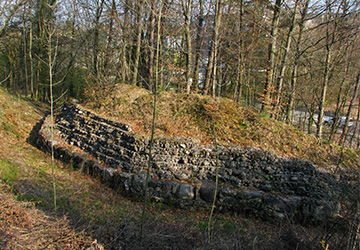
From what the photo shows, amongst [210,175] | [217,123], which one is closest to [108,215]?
[210,175]

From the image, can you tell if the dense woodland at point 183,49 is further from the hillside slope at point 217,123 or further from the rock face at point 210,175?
the rock face at point 210,175

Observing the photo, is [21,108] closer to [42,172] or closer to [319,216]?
[42,172]

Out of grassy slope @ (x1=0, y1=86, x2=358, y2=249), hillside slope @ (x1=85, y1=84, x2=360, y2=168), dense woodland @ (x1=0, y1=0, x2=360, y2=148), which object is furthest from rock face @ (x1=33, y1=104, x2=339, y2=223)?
dense woodland @ (x1=0, y1=0, x2=360, y2=148)

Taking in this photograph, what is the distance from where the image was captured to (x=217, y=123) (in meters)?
8.71

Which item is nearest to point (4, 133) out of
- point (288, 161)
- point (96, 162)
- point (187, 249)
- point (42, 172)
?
point (42, 172)

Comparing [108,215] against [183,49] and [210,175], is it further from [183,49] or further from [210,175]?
[183,49]

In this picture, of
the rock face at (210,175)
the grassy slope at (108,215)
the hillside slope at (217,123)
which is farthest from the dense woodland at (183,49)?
the rock face at (210,175)

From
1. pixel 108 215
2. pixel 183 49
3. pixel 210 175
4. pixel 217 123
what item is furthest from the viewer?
pixel 183 49

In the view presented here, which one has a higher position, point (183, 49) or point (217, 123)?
point (183, 49)

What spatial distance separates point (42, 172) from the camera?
24.9 feet

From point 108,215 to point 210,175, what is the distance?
3.27m

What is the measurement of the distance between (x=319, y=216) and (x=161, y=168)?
4728mm

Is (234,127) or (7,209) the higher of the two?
(234,127)

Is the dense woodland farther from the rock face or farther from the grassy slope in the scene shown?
the rock face
